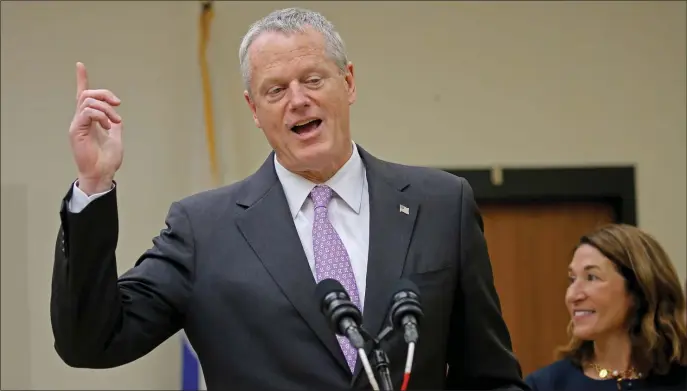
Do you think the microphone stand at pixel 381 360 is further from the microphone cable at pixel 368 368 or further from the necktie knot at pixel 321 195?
the necktie knot at pixel 321 195

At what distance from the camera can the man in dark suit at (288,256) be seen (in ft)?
5.29

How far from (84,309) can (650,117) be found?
3916 millimetres

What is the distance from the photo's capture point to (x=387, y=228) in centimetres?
183

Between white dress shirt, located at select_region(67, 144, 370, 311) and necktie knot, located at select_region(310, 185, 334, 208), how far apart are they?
11 mm

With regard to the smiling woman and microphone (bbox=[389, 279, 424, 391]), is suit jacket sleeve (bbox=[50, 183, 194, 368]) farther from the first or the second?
the smiling woman

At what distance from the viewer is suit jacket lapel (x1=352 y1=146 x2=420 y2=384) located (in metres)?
1.71

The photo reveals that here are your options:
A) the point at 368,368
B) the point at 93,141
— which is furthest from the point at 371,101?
the point at 368,368

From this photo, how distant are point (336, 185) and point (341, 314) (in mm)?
506

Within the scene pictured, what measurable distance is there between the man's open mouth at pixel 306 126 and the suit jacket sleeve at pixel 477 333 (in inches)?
14.0

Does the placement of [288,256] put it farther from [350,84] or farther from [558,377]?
[558,377]

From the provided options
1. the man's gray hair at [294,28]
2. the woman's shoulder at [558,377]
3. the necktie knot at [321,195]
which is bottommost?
the woman's shoulder at [558,377]

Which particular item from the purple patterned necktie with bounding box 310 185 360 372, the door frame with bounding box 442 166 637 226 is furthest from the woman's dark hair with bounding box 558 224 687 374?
the door frame with bounding box 442 166 637 226

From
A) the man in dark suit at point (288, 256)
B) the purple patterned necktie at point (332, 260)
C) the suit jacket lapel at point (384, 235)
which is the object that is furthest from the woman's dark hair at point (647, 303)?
the purple patterned necktie at point (332, 260)

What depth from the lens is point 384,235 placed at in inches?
71.4
